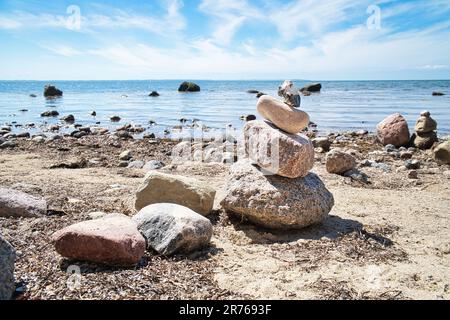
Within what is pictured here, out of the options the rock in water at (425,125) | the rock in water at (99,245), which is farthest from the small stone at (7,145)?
the rock in water at (425,125)

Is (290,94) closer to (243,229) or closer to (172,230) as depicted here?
(243,229)

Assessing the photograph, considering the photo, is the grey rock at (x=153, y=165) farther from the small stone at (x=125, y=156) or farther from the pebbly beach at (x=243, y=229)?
the small stone at (x=125, y=156)

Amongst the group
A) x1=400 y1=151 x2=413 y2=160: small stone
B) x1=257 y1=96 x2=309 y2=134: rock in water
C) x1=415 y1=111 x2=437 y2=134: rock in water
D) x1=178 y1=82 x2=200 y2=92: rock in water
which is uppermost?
x1=178 y1=82 x2=200 y2=92: rock in water

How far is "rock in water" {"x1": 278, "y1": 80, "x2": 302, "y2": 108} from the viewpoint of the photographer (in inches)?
230

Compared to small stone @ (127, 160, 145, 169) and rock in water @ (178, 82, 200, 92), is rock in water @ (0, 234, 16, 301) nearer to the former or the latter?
small stone @ (127, 160, 145, 169)

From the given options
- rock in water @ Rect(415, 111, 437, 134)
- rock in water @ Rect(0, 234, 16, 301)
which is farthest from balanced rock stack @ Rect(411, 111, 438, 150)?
rock in water @ Rect(0, 234, 16, 301)

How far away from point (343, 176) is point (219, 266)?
18.2 feet

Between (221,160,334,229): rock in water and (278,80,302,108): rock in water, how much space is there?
1.15 m

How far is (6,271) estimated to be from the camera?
3445 mm

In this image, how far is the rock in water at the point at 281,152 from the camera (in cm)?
561

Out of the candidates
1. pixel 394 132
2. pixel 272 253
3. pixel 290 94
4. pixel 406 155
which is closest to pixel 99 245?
pixel 272 253

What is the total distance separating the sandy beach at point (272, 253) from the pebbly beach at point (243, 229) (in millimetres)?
20

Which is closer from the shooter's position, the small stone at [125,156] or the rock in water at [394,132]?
the small stone at [125,156]
